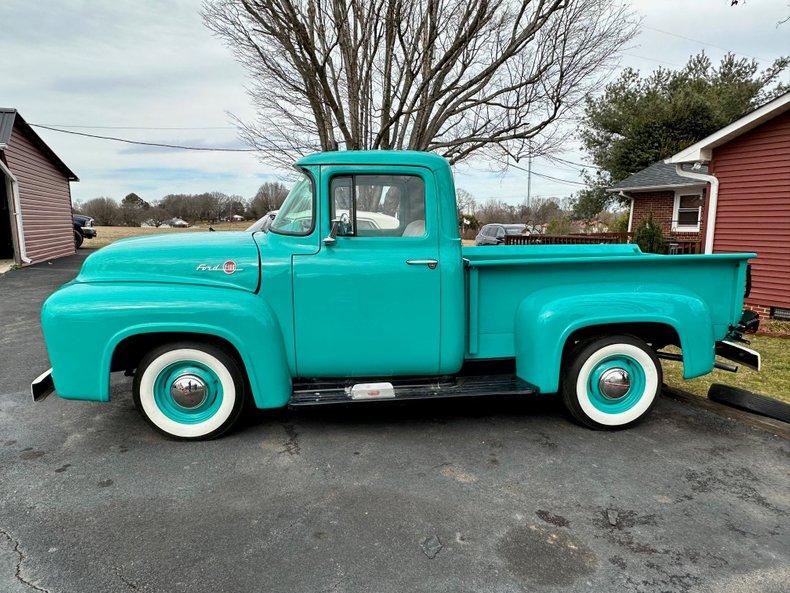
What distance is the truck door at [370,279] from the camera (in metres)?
3.65

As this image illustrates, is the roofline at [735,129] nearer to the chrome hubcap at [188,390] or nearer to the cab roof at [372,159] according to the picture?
the cab roof at [372,159]

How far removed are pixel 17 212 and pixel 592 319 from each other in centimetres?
1680

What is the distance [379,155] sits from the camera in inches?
147

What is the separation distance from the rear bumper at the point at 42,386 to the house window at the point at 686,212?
2002 cm

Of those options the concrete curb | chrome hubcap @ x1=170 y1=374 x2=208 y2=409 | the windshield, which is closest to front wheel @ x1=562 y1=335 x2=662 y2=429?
the concrete curb

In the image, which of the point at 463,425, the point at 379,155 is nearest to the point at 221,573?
the point at 463,425

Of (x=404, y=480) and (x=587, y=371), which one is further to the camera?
(x=587, y=371)

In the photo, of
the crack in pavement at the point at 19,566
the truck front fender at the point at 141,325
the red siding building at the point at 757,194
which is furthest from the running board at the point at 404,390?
the red siding building at the point at 757,194

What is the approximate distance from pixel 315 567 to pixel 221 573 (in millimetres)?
439

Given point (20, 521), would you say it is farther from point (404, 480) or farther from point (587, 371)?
point (587, 371)

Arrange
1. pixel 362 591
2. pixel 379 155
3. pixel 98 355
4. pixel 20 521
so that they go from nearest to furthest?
pixel 362 591 → pixel 20 521 → pixel 98 355 → pixel 379 155

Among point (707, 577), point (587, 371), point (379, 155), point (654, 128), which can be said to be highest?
point (654, 128)

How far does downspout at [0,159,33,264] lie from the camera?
1420 centimetres

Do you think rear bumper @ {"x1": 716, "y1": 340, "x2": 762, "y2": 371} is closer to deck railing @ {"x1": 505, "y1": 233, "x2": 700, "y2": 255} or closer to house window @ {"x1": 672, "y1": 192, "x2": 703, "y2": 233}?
deck railing @ {"x1": 505, "y1": 233, "x2": 700, "y2": 255}
